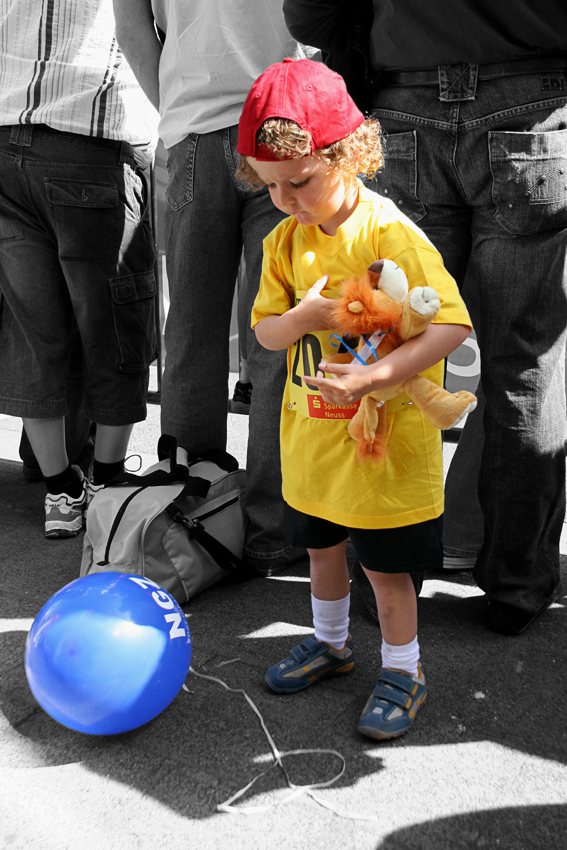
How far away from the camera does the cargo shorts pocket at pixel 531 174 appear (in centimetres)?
172

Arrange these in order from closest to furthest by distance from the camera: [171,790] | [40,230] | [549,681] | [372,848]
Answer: [372,848], [171,790], [549,681], [40,230]

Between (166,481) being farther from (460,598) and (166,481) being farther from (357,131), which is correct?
(357,131)

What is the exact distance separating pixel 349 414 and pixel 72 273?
4.69 feet

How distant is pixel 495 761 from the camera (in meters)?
1.48

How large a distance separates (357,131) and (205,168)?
0.91 metres

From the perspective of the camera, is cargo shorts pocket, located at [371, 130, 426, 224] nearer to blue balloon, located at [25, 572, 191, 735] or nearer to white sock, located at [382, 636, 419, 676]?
white sock, located at [382, 636, 419, 676]

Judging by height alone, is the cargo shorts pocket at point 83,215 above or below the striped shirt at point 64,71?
below

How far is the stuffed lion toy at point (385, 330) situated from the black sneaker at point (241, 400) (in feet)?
8.84

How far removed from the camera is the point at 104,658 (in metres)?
1.45

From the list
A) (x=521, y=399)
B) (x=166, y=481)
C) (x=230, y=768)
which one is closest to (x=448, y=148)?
(x=521, y=399)

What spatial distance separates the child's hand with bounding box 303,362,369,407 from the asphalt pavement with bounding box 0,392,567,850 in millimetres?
738

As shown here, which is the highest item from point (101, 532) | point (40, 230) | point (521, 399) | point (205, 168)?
point (205, 168)

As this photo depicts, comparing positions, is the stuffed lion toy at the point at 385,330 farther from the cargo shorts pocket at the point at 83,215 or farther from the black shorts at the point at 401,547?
the cargo shorts pocket at the point at 83,215

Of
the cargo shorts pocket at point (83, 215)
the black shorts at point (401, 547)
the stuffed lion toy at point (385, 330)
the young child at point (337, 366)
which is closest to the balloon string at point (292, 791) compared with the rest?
the young child at point (337, 366)
